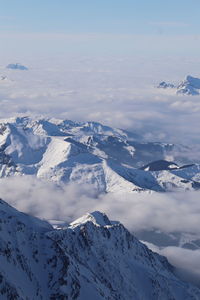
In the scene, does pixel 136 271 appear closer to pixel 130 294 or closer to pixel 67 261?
pixel 130 294

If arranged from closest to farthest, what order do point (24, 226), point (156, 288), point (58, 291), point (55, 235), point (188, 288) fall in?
point (58, 291), point (24, 226), point (55, 235), point (156, 288), point (188, 288)

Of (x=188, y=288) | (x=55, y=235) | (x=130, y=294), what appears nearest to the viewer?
(x=55, y=235)

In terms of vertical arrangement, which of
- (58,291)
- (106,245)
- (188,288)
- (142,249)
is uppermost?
(58,291)

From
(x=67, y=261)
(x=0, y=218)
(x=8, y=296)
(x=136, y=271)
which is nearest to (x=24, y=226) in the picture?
(x=0, y=218)

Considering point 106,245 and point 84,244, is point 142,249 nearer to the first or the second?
point 106,245

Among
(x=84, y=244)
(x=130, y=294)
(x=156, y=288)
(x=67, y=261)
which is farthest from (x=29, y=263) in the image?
(x=156, y=288)

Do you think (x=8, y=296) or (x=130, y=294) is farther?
(x=130, y=294)

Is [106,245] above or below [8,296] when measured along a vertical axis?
Answer: below
